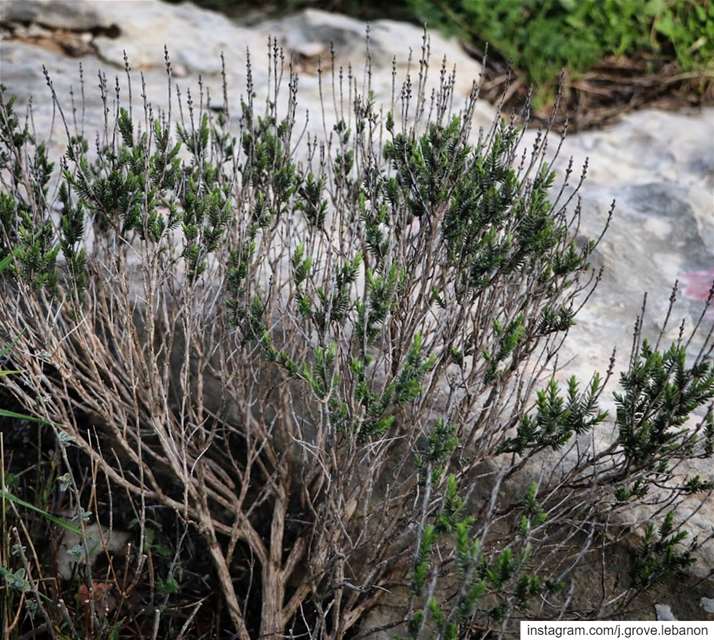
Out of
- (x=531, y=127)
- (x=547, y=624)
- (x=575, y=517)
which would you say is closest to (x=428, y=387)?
(x=575, y=517)

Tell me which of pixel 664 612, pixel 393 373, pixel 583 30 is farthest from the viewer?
pixel 583 30

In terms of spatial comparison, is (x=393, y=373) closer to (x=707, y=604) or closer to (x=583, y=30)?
(x=707, y=604)

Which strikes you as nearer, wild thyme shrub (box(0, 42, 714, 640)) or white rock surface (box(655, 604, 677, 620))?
wild thyme shrub (box(0, 42, 714, 640))

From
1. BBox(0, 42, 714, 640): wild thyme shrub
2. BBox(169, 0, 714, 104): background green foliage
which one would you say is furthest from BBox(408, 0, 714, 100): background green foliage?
BBox(0, 42, 714, 640): wild thyme shrub

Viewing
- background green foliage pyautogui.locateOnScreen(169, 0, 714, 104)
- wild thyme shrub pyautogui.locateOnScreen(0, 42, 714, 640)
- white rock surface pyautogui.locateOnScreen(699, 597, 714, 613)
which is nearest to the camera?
wild thyme shrub pyautogui.locateOnScreen(0, 42, 714, 640)

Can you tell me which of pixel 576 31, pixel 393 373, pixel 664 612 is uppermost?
pixel 576 31

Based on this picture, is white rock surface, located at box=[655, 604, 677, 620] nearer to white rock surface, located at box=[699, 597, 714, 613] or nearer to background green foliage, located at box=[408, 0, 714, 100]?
white rock surface, located at box=[699, 597, 714, 613]

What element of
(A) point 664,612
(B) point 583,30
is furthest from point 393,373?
(B) point 583,30

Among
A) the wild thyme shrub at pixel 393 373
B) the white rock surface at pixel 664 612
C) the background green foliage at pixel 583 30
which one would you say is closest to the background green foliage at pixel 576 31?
the background green foliage at pixel 583 30

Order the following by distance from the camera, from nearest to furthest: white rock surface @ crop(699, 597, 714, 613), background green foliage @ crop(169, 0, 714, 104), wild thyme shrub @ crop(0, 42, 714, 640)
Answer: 1. wild thyme shrub @ crop(0, 42, 714, 640)
2. white rock surface @ crop(699, 597, 714, 613)
3. background green foliage @ crop(169, 0, 714, 104)

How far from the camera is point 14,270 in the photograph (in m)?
2.58

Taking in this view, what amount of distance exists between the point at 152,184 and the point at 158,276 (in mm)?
286

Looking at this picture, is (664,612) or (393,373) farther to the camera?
(664,612)

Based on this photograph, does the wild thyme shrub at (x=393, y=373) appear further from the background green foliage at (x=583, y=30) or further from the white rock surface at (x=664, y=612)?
the background green foliage at (x=583, y=30)
